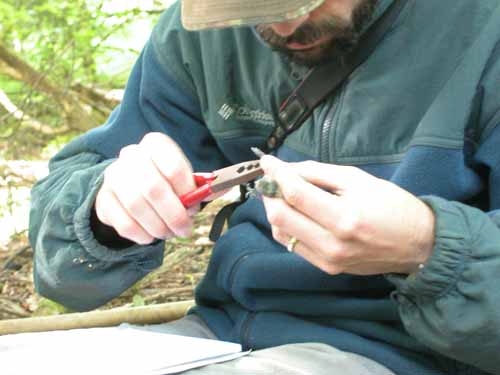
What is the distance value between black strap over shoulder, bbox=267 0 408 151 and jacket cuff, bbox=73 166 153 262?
0.45 m

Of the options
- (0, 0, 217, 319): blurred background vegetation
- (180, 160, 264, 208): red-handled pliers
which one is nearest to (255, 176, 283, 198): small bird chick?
(180, 160, 264, 208): red-handled pliers

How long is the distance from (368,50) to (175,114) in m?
0.61

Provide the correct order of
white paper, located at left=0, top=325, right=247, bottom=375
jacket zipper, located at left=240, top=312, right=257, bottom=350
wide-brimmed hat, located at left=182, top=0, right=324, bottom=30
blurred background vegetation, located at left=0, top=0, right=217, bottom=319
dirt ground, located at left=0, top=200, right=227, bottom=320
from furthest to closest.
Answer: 1. blurred background vegetation, located at left=0, top=0, right=217, bottom=319
2. dirt ground, located at left=0, top=200, right=227, bottom=320
3. jacket zipper, located at left=240, top=312, right=257, bottom=350
4. wide-brimmed hat, located at left=182, top=0, right=324, bottom=30
5. white paper, located at left=0, top=325, right=247, bottom=375

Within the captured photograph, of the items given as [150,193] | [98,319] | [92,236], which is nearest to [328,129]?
[150,193]

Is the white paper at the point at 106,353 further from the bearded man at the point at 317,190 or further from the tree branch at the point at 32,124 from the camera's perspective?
the tree branch at the point at 32,124

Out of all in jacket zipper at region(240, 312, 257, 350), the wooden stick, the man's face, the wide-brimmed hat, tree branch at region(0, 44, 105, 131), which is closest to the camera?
the wide-brimmed hat

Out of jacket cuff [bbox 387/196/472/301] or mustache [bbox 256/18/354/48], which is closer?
jacket cuff [bbox 387/196/472/301]

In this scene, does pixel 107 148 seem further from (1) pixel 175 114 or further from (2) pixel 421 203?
(2) pixel 421 203

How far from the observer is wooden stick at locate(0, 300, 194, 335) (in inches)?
99.1

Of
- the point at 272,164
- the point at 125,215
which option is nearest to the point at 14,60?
the point at 125,215

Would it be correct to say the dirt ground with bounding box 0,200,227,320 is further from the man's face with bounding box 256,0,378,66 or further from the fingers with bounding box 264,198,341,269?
the fingers with bounding box 264,198,341,269

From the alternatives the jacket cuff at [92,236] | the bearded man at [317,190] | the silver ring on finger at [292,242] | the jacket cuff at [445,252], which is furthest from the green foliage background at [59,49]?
the jacket cuff at [445,252]

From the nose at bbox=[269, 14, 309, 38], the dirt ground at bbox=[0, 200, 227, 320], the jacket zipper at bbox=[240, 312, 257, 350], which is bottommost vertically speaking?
the dirt ground at bbox=[0, 200, 227, 320]

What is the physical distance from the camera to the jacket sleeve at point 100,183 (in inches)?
75.7
